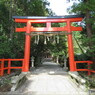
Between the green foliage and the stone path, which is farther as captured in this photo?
the green foliage

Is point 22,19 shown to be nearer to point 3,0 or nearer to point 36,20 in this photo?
point 36,20

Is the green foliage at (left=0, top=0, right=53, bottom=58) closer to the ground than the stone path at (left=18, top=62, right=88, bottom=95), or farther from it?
farther from it

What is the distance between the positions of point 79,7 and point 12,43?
22.6 feet

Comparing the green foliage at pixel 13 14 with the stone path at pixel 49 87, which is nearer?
the stone path at pixel 49 87

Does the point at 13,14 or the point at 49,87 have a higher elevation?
the point at 13,14

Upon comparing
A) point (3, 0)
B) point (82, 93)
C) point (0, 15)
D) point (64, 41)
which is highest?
point (3, 0)

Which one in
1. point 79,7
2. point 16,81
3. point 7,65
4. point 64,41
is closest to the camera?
point 16,81

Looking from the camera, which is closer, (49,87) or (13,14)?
(49,87)

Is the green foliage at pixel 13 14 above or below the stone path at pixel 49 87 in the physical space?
above

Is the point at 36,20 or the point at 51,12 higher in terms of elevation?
the point at 51,12

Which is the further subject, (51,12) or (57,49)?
(57,49)

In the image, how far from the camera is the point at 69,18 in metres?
10.0

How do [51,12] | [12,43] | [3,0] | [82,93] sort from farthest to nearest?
[51,12] < [3,0] < [12,43] < [82,93]

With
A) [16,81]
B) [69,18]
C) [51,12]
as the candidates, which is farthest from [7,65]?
[51,12]
